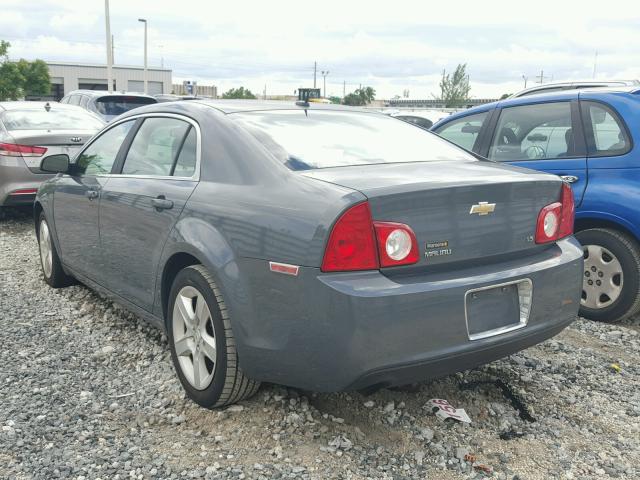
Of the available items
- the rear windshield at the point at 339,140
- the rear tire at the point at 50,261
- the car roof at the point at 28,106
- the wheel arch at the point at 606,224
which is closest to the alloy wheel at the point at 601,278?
the wheel arch at the point at 606,224

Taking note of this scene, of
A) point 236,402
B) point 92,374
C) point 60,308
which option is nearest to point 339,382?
point 236,402

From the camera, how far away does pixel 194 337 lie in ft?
10.7

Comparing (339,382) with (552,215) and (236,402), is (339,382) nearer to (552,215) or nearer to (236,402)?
(236,402)

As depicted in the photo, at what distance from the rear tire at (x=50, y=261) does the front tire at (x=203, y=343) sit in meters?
2.26

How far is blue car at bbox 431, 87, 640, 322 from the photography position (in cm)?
447

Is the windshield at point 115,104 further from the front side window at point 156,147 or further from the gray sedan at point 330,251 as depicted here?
the gray sedan at point 330,251

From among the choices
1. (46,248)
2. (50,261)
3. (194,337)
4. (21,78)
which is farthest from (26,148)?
(21,78)

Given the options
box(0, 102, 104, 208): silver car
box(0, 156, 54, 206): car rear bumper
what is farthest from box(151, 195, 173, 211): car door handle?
box(0, 156, 54, 206): car rear bumper

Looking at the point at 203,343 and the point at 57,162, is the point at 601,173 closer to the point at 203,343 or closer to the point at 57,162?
the point at 203,343

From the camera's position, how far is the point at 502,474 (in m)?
2.78

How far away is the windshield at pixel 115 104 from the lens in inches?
512

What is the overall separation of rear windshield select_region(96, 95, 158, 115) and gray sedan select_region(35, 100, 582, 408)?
989 centimetres

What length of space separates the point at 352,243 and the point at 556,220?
4.06ft

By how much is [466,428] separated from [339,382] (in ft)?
2.87
